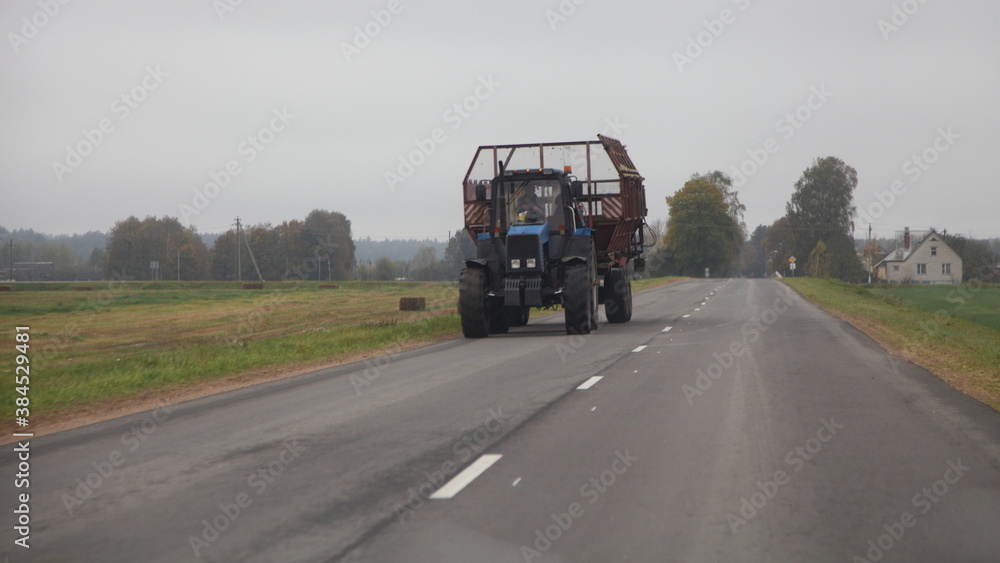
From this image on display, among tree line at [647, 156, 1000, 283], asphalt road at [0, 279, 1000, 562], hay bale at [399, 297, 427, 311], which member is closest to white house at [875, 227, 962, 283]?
tree line at [647, 156, 1000, 283]

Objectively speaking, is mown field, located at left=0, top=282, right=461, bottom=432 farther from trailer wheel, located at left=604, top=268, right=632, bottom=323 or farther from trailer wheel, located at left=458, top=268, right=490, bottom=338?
trailer wheel, located at left=604, top=268, right=632, bottom=323

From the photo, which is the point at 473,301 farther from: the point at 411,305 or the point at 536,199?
the point at 411,305

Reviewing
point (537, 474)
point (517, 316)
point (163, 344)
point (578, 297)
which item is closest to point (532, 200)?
point (578, 297)

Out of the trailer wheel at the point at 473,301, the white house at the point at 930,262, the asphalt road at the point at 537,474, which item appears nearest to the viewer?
the asphalt road at the point at 537,474

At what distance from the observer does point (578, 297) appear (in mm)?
19422

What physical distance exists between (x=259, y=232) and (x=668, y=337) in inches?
5095

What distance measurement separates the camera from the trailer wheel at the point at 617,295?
24.2 m

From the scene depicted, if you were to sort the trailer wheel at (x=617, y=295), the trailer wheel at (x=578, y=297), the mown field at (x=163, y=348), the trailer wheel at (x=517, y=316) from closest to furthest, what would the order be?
the mown field at (x=163, y=348)
the trailer wheel at (x=578, y=297)
the trailer wheel at (x=517, y=316)
the trailer wheel at (x=617, y=295)

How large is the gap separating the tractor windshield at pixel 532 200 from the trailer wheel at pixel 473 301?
1.75m

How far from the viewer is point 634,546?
4828mm

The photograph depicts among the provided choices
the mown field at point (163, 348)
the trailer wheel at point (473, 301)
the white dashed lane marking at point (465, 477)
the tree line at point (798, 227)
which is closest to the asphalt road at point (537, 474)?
the white dashed lane marking at point (465, 477)

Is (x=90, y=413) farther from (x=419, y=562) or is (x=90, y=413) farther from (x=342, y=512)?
(x=419, y=562)

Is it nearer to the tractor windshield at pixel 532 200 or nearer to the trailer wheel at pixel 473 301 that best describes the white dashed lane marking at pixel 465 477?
the trailer wheel at pixel 473 301

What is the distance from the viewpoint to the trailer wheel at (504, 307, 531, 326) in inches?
897
